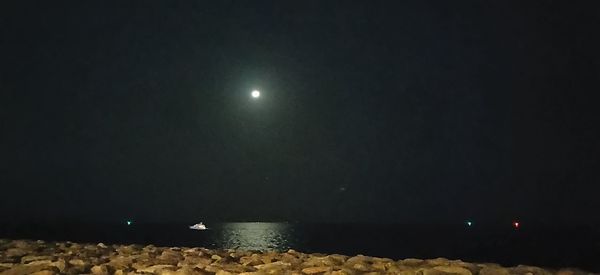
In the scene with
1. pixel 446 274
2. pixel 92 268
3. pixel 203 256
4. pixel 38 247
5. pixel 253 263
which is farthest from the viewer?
pixel 38 247

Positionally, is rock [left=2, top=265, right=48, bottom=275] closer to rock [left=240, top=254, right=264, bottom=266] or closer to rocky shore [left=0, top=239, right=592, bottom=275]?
rocky shore [left=0, top=239, right=592, bottom=275]

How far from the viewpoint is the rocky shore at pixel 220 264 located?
795cm

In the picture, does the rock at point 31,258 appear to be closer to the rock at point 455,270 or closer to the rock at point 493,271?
the rock at point 455,270

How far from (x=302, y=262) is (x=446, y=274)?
271 centimetres

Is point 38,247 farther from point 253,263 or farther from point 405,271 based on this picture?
point 405,271

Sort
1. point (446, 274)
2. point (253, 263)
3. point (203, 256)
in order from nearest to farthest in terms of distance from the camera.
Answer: point (446, 274) → point (253, 263) → point (203, 256)

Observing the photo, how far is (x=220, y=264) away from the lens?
8.77 metres

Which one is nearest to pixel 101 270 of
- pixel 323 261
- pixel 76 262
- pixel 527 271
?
pixel 76 262

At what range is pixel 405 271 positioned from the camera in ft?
26.0

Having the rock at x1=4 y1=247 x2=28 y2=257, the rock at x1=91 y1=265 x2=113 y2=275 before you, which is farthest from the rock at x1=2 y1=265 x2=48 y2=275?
the rock at x1=4 y1=247 x2=28 y2=257

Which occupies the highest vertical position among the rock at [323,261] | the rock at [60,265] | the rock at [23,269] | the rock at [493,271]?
the rock at [323,261]

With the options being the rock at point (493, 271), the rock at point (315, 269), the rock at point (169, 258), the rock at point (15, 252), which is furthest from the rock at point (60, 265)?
the rock at point (493, 271)

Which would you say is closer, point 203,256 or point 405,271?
point 405,271

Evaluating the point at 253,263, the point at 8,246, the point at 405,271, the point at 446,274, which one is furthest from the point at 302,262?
the point at 8,246
